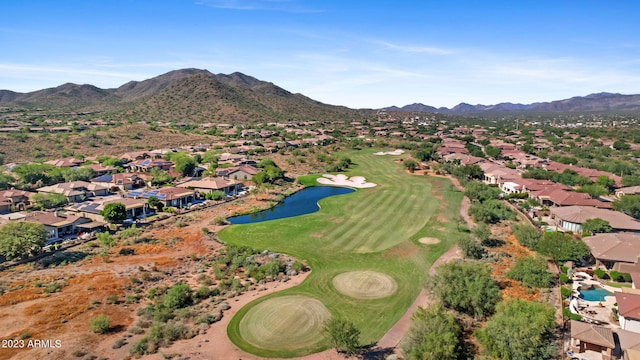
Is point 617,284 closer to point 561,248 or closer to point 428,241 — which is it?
point 561,248

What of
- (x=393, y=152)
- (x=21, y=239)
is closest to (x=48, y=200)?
(x=21, y=239)

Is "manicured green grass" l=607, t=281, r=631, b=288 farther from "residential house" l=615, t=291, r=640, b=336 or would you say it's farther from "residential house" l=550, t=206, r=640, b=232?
"residential house" l=550, t=206, r=640, b=232

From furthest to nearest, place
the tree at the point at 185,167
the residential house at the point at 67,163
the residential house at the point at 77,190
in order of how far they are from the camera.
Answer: the residential house at the point at 67,163 < the tree at the point at 185,167 < the residential house at the point at 77,190

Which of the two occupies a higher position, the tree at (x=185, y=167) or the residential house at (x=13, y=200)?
the tree at (x=185, y=167)

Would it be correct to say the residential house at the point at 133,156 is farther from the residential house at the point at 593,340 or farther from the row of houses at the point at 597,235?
the residential house at the point at 593,340

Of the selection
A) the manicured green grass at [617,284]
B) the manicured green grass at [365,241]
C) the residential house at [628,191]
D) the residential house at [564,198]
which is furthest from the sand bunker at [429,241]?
the residential house at [628,191]

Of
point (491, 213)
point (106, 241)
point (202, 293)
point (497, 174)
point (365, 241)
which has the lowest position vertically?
point (365, 241)

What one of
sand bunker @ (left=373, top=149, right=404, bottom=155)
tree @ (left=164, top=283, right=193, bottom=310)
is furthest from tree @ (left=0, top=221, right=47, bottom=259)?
sand bunker @ (left=373, top=149, right=404, bottom=155)
